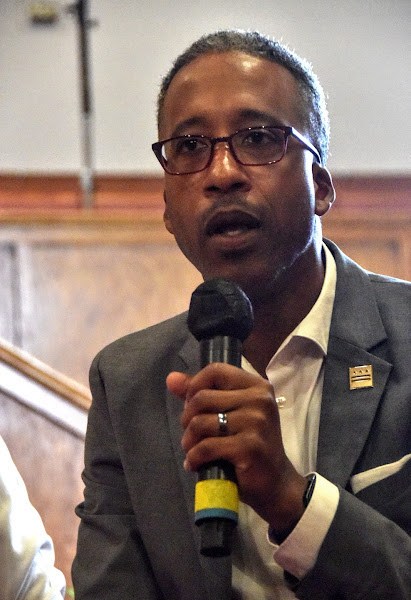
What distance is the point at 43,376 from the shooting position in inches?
130

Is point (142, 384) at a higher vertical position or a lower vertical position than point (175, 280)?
higher

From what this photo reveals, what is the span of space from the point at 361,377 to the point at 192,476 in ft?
0.95

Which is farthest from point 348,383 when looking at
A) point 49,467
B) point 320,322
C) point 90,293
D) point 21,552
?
point 90,293

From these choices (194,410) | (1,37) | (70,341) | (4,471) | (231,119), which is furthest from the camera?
(1,37)

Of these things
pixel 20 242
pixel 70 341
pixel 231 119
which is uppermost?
pixel 231 119

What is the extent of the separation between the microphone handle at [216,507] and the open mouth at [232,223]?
47 cm

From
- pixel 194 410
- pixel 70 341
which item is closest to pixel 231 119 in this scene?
pixel 194 410

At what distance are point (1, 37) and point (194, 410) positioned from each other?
4.92m

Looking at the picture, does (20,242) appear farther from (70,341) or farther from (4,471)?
(4,471)

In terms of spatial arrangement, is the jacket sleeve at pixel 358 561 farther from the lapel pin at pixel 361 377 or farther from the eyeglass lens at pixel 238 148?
the eyeglass lens at pixel 238 148

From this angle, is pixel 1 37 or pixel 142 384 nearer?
pixel 142 384

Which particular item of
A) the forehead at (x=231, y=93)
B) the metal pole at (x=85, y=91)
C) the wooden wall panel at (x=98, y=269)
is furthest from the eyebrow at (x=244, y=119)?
the metal pole at (x=85, y=91)

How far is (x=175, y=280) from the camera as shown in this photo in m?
4.56

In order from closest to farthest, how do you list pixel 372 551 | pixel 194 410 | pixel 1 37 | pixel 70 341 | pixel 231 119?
pixel 194 410 < pixel 372 551 < pixel 231 119 < pixel 70 341 < pixel 1 37
